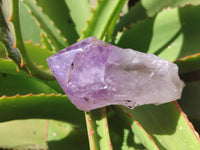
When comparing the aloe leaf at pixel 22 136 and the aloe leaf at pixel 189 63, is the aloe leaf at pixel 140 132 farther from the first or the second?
the aloe leaf at pixel 22 136

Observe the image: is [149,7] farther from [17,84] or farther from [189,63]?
[17,84]

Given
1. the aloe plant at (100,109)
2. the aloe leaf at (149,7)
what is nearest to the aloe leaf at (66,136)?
the aloe plant at (100,109)

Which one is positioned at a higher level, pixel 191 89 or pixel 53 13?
pixel 53 13

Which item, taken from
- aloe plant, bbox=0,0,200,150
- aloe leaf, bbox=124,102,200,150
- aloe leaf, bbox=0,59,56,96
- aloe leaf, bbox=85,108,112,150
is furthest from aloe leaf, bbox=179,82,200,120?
aloe leaf, bbox=0,59,56,96

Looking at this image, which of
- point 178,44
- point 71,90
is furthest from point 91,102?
point 178,44

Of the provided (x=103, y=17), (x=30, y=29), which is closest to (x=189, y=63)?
(x=103, y=17)

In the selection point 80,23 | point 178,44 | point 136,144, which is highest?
point 80,23

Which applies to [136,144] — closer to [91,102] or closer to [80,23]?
[91,102]
